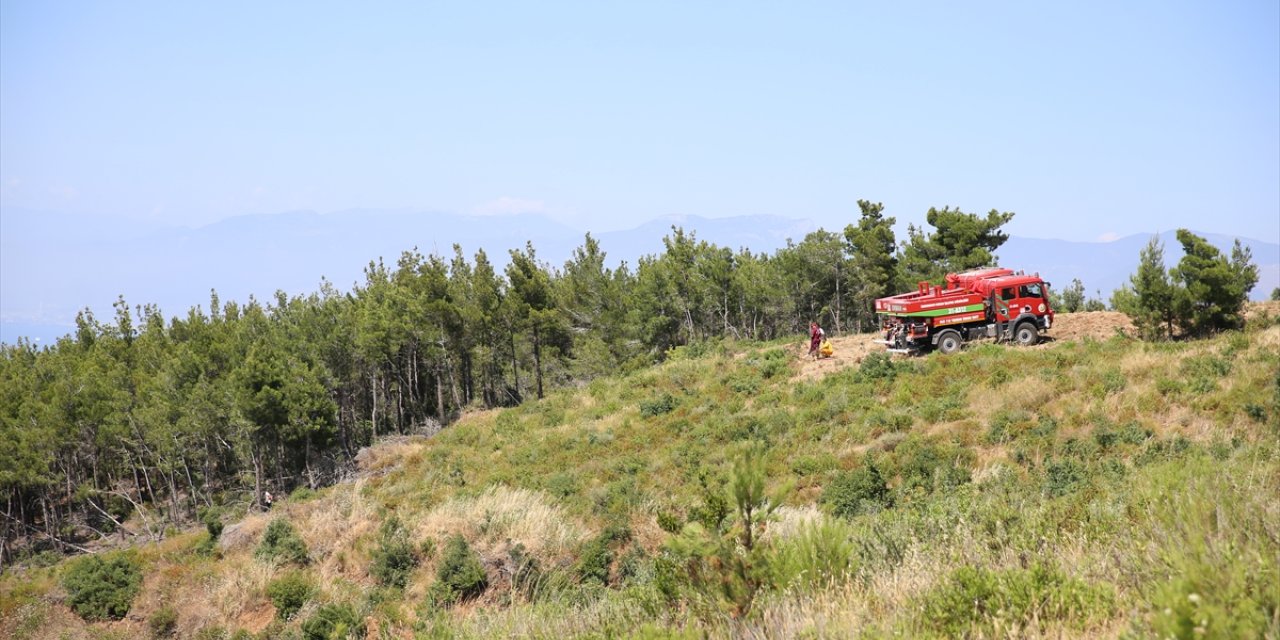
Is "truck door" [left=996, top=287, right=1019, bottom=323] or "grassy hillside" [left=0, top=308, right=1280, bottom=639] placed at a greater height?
"truck door" [left=996, top=287, right=1019, bottom=323]

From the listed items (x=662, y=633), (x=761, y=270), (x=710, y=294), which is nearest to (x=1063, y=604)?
(x=662, y=633)

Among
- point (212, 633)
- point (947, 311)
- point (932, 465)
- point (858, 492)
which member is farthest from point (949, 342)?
point (212, 633)

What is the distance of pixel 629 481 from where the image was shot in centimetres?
1817

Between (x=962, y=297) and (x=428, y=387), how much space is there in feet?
142

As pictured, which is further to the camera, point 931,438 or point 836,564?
point 931,438

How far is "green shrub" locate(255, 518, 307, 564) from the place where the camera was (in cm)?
1509

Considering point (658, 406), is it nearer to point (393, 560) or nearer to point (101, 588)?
point (393, 560)

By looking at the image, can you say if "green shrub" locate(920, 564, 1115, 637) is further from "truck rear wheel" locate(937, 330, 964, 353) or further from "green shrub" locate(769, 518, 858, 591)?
"truck rear wheel" locate(937, 330, 964, 353)

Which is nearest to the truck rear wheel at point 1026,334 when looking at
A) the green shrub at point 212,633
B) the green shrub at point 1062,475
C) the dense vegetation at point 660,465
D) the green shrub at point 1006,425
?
the dense vegetation at point 660,465

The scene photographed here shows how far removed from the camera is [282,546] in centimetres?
1532

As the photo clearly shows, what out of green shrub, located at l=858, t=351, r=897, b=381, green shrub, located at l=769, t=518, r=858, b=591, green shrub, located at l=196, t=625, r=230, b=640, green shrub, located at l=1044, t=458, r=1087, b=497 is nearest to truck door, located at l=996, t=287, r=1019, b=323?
green shrub, located at l=858, t=351, r=897, b=381

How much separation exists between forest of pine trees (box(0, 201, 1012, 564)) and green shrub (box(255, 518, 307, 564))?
19339 mm

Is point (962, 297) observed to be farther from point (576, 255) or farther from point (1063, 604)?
point (576, 255)

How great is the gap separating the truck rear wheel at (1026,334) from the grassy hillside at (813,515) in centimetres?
118
